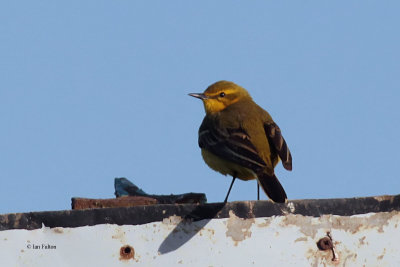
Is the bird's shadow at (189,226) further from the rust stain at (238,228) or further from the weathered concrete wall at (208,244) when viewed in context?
the rust stain at (238,228)

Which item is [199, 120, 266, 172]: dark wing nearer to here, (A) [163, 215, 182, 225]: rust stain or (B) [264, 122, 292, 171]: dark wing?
(B) [264, 122, 292, 171]: dark wing

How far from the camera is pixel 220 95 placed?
9.97 meters

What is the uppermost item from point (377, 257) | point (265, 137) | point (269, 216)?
point (265, 137)

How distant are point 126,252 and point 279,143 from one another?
352 centimetres

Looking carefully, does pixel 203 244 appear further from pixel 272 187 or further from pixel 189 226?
pixel 272 187

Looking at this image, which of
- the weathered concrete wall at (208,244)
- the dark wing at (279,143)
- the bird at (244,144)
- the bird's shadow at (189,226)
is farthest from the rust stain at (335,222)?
the dark wing at (279,143)

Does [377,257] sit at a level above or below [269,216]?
below

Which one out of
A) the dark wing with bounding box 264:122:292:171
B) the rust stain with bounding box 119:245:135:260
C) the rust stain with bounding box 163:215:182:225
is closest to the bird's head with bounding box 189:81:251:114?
the dark wing with bounding box 264:122:292:171

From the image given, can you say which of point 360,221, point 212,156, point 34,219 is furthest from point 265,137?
point 34,219

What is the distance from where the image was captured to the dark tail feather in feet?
20.6

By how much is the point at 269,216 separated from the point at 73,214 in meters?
1.29

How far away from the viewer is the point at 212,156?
27.6 ft

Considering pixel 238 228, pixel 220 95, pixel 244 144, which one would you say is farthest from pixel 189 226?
pixel 220 95

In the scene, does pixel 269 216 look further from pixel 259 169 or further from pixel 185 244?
pixel 259 169
